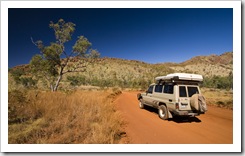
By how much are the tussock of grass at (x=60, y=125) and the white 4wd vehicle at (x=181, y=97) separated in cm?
272

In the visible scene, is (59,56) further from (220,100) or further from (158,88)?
(220,100)

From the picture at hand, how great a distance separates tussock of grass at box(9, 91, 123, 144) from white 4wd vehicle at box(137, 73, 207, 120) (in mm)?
2719

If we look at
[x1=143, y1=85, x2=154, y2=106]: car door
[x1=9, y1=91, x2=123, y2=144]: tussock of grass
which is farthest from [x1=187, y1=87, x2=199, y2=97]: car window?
[x1=9, y1=91, x2=123, y2=144]: tussock of grass

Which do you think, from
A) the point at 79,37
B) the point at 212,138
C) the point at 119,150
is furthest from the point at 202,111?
the point at 79,37

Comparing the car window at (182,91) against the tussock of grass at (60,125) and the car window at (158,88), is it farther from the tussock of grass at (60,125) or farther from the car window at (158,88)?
the tussock of grass at (60,125)

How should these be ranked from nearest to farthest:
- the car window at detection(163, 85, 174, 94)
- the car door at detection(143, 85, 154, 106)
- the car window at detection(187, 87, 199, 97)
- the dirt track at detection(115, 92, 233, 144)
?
1. the dirt track at detection(115, 92, 233, 144)
2. the car window at detection(187, 87, 199, 97)
3. the car window at detection(163, 85, 174, 94)
4. the car door at detection(143, 85, 154, 106)

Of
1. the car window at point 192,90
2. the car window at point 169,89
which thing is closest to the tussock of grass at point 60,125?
the car window at point 169,89

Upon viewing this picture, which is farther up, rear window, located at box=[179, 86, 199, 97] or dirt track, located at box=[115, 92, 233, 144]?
rear window, located at box=[179, 86, 199, 97]

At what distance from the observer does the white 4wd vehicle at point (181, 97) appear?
6.64 meters

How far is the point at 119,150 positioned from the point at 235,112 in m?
4.11

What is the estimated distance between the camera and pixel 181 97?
6.93 metres

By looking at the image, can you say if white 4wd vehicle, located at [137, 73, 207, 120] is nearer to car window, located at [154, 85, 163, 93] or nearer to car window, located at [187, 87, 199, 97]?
car window, located at [187, 87, 199, 97]

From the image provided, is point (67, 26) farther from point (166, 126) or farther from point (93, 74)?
point (93, 74)

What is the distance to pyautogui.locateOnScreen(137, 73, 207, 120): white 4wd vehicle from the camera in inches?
261
